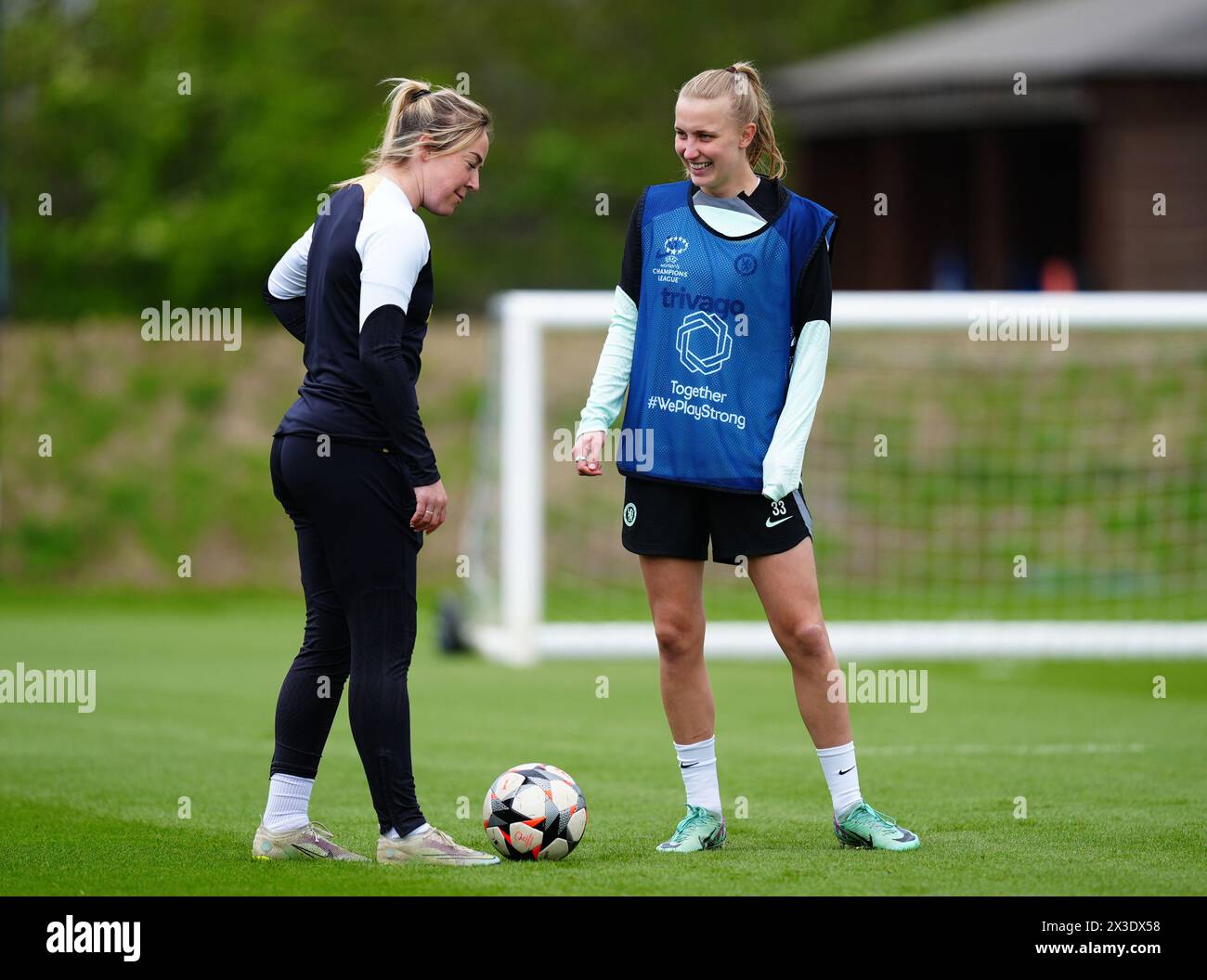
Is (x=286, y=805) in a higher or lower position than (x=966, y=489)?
lower

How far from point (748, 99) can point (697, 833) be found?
2.12m

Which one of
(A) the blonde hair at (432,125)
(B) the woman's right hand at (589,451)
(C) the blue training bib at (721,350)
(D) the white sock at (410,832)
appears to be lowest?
(D) the white sock at (410,832)

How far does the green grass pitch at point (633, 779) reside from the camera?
15.1 ft

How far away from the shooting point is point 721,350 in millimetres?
4969

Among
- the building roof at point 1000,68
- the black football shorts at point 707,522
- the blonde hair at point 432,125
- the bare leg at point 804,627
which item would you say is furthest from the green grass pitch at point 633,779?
the building roof at point 1000,68

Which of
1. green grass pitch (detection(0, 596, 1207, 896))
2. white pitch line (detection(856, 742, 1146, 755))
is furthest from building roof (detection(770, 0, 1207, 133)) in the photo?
white pitch line (detection(856, 742, 1146, 755))

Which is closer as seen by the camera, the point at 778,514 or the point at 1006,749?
the point at 778,514

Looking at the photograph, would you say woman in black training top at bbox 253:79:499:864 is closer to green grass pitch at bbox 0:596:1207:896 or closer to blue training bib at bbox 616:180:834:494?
green grass pitch at bbox 0:596:1207:896

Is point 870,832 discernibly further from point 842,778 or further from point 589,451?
point 589,451

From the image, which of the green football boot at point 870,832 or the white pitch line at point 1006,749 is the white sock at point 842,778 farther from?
the white pitch line at point 1006,749

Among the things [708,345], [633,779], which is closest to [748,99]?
[708,345]

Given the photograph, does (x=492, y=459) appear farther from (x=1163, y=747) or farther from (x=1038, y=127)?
(x=1038, y=127)

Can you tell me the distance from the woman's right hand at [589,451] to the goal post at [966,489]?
6.80 m

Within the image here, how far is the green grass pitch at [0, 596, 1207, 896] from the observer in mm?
4598
